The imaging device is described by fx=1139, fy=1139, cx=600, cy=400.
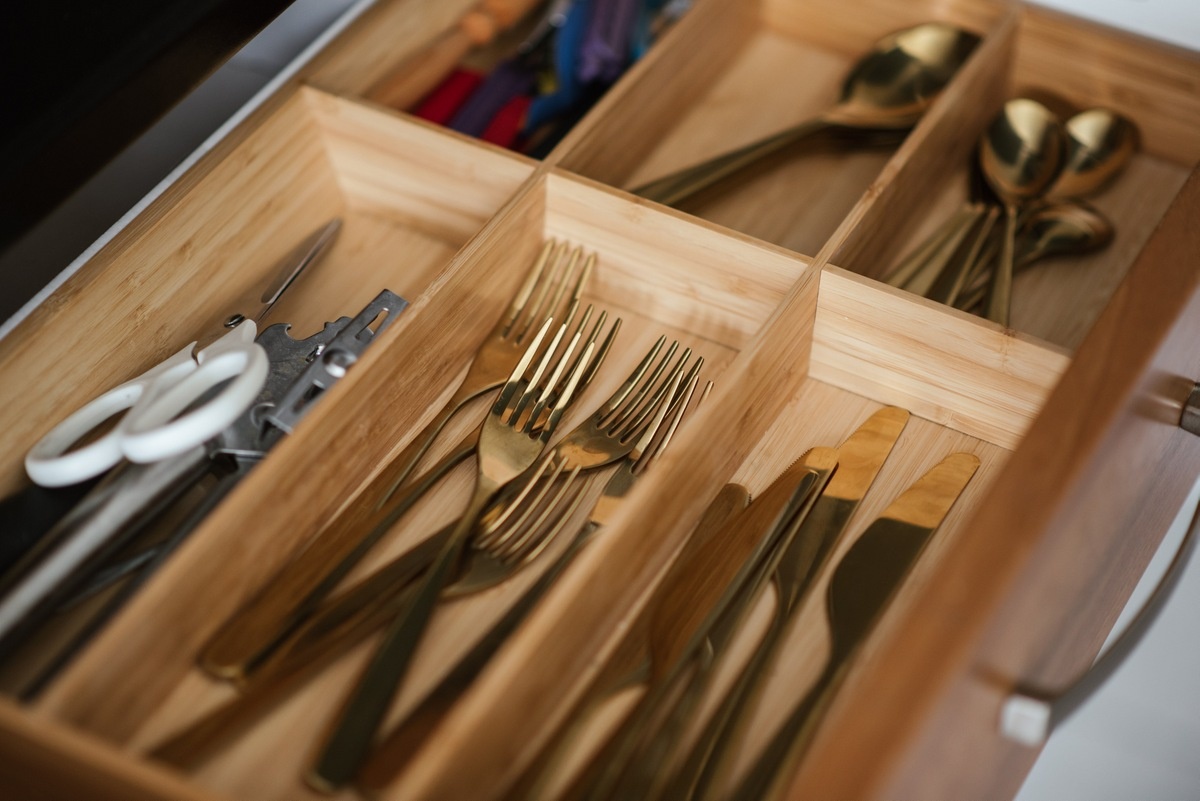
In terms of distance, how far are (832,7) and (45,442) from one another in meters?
0.88

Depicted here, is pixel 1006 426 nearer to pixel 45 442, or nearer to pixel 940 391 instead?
pixel 940 391

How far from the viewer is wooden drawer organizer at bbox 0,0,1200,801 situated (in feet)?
1.91

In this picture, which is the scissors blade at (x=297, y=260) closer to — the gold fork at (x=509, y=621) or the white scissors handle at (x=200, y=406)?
the white scissors handle at (x=200, y=406)

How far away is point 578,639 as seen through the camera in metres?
0.69

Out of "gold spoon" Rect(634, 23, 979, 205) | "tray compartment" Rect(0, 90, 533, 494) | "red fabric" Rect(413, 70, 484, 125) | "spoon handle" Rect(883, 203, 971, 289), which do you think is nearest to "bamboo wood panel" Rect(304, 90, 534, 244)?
"tray compartment" Rect(0, 90, 533, 494)

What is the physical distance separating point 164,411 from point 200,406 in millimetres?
31

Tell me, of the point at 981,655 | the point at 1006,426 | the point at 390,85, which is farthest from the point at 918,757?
the point at 390,85

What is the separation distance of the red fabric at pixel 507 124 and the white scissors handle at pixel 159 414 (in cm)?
38

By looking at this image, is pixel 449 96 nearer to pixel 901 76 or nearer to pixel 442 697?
pixel 901 76

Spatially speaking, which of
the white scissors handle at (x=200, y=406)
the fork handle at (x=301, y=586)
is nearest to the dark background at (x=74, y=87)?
the white scissors handle at (x=200, y=406)

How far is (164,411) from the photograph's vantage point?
711 mm

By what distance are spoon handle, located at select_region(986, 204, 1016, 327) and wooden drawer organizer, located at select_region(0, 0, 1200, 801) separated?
35 millimetres

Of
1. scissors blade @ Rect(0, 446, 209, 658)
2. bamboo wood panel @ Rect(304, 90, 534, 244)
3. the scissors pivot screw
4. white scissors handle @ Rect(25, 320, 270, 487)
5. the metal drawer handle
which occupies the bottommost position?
scissors blade @ Rect(0, 446, 209, 658)

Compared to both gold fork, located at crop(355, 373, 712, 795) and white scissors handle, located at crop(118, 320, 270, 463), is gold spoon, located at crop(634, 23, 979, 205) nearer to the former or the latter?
gold fork, located at crop(355, 373, 712, 795)
